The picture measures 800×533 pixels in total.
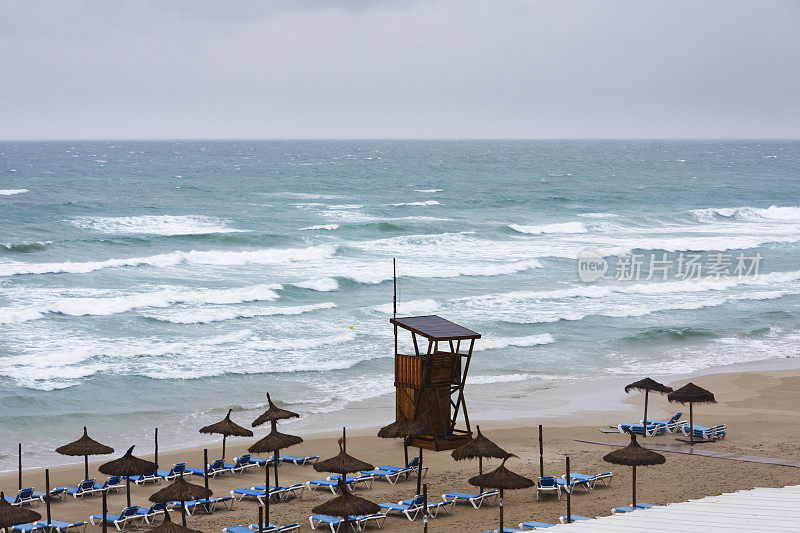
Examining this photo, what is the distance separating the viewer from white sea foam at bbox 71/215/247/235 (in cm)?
5419

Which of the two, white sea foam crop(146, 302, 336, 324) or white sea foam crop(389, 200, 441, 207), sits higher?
white sea foam crop(389, 200, 441, 207)

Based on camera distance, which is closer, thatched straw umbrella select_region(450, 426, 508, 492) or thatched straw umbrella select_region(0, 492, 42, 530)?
thatched straw umbrella select_region(0, 492, 42, 530)

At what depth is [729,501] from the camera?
35.4 feet

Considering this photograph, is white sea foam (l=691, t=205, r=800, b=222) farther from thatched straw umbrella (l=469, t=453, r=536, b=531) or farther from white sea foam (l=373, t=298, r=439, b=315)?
thatched straw umbrella (l=469, t=453, r=536, b=531)

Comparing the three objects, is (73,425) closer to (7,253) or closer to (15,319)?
(15,319)

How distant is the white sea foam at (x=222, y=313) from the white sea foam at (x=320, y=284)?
2688 millimetres

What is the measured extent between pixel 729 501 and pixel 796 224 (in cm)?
5691

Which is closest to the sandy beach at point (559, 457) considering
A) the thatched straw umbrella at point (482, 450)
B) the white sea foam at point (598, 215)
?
the thatched straw umbrella at point (482, 450)

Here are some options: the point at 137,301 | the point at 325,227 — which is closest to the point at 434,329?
the point at 137,301

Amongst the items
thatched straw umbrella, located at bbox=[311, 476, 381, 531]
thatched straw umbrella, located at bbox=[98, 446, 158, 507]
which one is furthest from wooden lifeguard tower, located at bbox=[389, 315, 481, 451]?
thatched straw umbrella, located at bbox=[98, 446, 158, 507]

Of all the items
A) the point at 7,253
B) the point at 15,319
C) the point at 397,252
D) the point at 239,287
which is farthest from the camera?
the point at 397,252

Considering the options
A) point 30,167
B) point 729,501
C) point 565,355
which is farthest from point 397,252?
point 30,167

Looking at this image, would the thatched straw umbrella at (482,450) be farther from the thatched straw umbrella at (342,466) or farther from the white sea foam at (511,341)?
the white sea foam at (511,341)

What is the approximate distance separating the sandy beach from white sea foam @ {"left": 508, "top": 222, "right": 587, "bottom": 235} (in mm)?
32796
